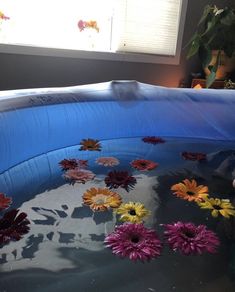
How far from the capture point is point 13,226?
0.83m

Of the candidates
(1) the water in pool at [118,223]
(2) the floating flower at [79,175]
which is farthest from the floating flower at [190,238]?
(2) the floating flower at [79,175]

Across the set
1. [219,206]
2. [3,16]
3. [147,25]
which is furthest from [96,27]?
[219,206]

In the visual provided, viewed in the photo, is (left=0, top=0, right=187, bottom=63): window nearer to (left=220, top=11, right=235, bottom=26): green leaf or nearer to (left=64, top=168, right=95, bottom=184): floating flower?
(left=64, top=168, right=95, bottom=184): floating flower

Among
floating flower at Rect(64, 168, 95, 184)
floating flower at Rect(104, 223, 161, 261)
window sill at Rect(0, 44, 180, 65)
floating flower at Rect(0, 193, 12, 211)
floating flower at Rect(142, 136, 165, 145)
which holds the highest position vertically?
window sill at Rect(0, 44, 180, 65)

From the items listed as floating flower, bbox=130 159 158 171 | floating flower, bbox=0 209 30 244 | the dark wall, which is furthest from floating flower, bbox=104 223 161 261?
the dark wall

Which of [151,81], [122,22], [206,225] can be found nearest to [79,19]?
[122,22]

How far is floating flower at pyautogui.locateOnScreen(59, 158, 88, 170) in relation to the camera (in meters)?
1.20

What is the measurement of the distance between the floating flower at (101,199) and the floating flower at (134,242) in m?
0.11

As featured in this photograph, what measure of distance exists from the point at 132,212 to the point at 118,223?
0.08 meters

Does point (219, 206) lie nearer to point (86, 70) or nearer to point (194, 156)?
point (194, 156)

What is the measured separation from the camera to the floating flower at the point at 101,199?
3.09ft

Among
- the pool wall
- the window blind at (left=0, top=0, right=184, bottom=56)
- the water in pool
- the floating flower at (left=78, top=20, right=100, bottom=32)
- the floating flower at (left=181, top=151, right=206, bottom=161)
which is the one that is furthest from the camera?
the floating flower at (left=78, top=20, right=100, bottom=32)

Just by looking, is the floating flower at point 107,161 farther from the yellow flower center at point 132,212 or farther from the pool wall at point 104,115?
the yellow flower center at point 132,212

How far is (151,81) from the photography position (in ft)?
8.54
